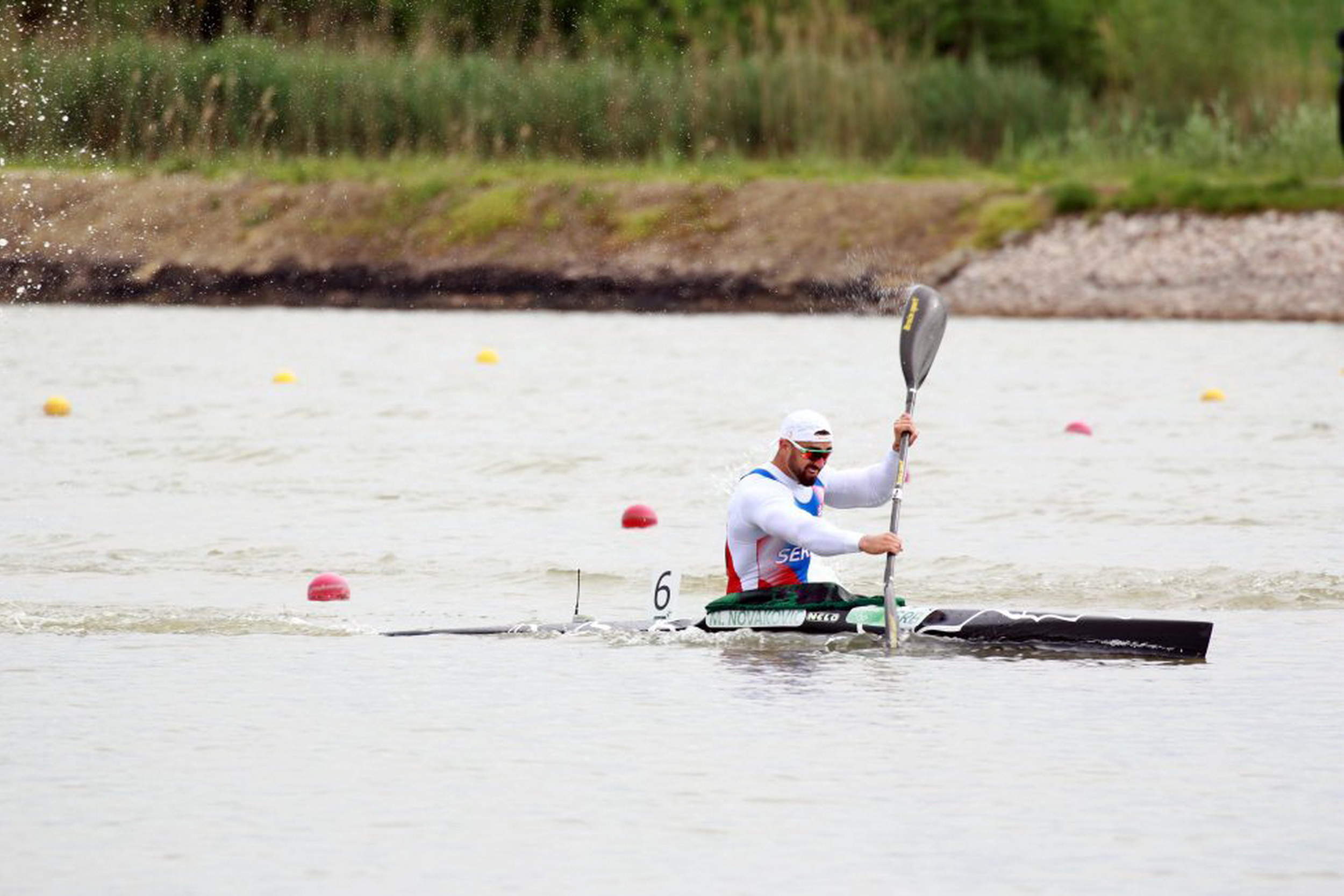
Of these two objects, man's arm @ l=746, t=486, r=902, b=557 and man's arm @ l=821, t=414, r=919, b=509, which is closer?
man's arm @ l=746, t=486, r=902, b=557

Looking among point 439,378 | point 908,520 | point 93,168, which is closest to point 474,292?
point 93,168

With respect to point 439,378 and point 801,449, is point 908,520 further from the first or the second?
point 439,378

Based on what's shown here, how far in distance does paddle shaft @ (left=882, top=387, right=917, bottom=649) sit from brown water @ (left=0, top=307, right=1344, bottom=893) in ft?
0.45

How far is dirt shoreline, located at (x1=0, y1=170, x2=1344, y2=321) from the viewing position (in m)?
32.5

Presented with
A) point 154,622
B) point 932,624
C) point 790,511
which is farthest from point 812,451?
point 154,622

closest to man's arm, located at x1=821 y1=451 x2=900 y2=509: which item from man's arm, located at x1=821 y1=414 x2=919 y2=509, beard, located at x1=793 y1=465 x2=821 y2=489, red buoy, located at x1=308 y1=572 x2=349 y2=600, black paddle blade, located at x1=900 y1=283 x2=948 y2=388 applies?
man's arm, located at x1=821 y1=414 x2=919 y2=509

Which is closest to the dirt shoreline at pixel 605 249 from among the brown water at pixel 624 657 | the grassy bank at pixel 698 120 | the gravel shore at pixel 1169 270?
the gravel shore at pixel 1169 270

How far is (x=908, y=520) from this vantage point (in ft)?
52.6

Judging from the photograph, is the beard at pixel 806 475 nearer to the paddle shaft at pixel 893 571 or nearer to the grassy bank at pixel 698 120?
the paddle shaft at pixel 893 571

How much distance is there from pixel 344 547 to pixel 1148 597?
486 cm

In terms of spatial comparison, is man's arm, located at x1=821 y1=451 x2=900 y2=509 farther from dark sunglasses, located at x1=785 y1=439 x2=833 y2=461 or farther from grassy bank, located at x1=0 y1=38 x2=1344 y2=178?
grassy bank, located at x1=0 y1=38 x2=1344 y2=178

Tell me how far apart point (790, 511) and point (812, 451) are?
1.13ft

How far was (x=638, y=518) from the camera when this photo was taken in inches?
617

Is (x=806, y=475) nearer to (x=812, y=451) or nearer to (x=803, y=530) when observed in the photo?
(x=812, y=451)
